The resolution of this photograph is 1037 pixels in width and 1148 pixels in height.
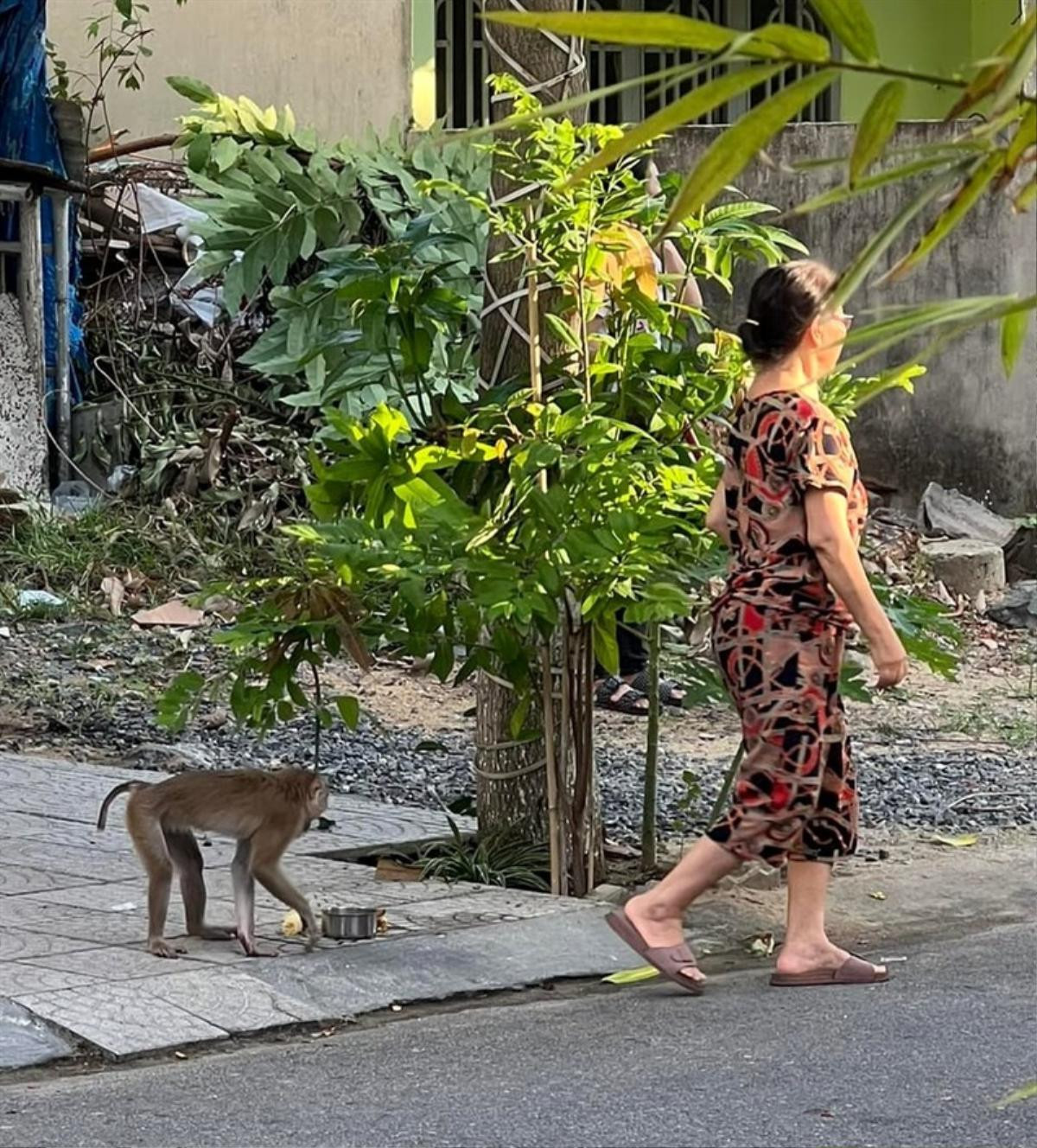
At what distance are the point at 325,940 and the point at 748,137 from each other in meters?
4.09

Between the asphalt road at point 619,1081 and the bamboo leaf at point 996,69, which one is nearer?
the bamboo leaf at point 996,69

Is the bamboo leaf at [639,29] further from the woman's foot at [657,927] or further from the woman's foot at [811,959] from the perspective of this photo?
the woman's foot at [811,959]

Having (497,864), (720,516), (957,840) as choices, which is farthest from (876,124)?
(957,840)

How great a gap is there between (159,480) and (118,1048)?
791 cm

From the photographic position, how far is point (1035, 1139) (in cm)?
397

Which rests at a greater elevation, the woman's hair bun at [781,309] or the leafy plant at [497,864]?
the woman's hair bun at [781,309]

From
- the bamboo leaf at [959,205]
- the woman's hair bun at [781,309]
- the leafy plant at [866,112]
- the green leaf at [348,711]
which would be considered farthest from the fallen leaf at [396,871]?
the leafy plant at [866,112]

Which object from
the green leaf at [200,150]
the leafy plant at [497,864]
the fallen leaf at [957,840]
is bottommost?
the fallen leaf at [957,840]

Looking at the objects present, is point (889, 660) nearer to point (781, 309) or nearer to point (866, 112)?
point (781, 309)

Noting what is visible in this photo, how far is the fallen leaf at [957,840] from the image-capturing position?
6.98 metres

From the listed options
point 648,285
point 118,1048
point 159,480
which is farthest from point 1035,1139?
point 159,480

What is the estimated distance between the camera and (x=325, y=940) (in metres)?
5.43

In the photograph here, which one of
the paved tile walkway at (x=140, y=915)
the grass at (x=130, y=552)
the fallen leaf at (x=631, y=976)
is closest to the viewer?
the paved tile walkway at (x=140, y=915)

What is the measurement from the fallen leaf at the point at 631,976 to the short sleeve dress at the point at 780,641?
50cm
